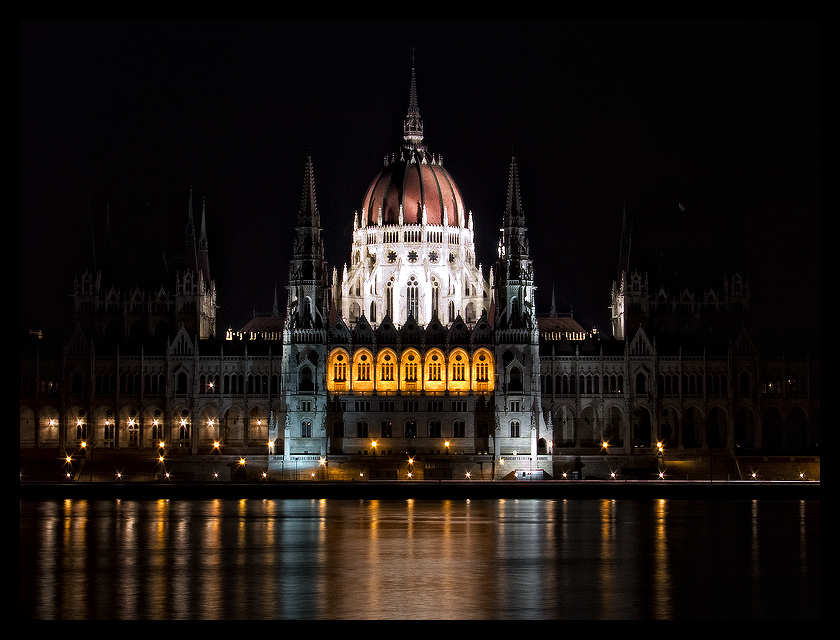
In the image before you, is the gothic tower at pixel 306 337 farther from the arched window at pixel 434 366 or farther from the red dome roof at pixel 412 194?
the red dome roof at pixel 412 194

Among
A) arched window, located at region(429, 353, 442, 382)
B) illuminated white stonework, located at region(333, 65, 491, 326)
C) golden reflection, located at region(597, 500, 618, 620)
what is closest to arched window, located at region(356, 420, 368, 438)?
arched window, located at region(429, 353, 442, 382)

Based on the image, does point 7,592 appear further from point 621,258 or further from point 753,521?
point 621,258

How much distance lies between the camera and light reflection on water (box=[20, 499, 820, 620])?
4972 cm

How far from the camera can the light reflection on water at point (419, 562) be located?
4972 cm

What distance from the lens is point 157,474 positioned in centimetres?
12025

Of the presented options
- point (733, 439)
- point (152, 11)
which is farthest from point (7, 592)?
point (733, 439)

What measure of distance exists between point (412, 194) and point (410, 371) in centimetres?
2238

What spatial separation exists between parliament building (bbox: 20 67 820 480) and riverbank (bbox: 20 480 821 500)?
412 inches

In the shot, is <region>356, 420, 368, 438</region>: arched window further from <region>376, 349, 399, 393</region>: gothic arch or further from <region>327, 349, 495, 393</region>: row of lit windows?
<region>376, 349, 399, 393</region>: gothic arch

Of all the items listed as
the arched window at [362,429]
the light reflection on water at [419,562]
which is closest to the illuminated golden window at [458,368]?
the arched window at [362,429]

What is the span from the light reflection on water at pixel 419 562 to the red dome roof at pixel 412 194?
4754cm

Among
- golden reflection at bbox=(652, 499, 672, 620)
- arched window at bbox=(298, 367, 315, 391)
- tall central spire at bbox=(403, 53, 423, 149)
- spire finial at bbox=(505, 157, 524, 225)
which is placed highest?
tall central spire at bbox=(403, 53, 423, 149)

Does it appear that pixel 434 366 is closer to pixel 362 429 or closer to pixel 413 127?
→ pixel 362 429

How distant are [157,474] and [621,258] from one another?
5541 cm
